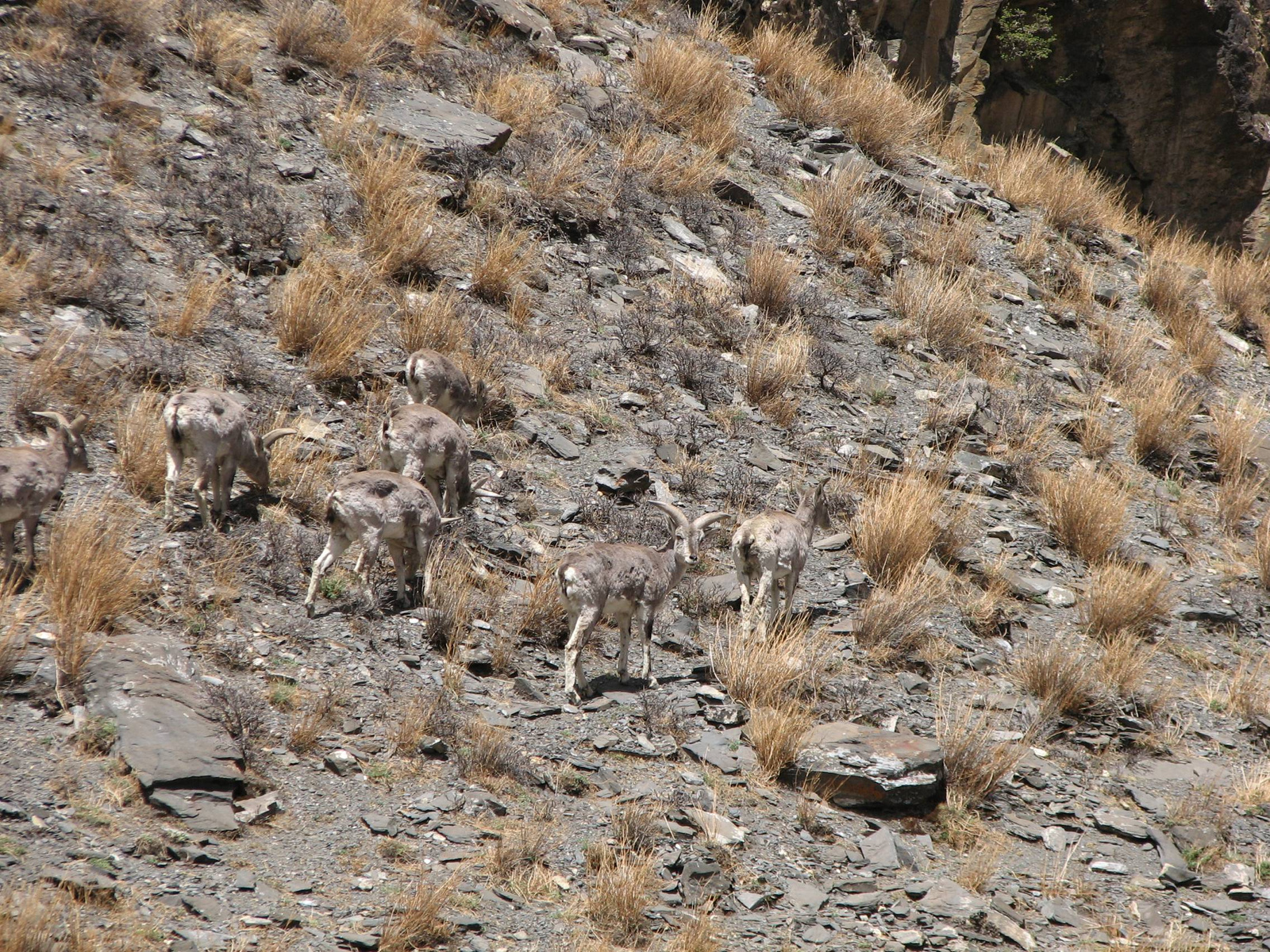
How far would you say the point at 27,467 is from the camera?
23.7 feet

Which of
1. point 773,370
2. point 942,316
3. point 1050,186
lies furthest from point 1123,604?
point 1050,186

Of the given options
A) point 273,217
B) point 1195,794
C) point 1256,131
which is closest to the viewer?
point 1195,794

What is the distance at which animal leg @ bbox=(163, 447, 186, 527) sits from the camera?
27.0 feet

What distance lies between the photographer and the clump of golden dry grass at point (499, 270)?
12852 millimetres

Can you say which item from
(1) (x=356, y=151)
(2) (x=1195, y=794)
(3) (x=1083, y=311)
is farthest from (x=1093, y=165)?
(2) (x=1195, y=794)

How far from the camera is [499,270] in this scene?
12906 mm

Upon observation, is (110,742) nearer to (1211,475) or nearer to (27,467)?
(27,467)

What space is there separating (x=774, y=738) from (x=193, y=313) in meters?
6.80

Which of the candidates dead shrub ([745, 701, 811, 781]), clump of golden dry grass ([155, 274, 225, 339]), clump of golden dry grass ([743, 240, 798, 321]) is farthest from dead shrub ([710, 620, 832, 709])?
clump of golden dry grass ([743, 240, 798, 321])

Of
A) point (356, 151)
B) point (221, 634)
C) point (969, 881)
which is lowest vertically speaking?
point (221, 634)

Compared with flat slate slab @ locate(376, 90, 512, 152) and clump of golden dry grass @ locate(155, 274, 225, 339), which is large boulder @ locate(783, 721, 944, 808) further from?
flat slate slab @ locate(376, 90, 512, 152)

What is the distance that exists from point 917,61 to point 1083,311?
6.38m

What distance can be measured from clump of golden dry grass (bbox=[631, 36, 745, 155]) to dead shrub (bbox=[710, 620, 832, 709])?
10.4 meters

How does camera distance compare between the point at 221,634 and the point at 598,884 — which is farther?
the point at 221,634
